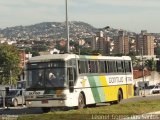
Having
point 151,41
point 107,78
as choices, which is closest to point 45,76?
point 107,78

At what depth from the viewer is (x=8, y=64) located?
92.1 meters

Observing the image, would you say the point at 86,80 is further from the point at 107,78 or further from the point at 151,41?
the point at 151,41

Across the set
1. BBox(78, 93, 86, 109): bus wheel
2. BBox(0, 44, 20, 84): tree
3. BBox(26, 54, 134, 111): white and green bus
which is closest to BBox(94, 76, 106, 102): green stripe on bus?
BBox(26, 54, 134, 111): white and green bus

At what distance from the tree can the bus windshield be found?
60.9m

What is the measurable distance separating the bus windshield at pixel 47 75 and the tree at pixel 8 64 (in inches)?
2399

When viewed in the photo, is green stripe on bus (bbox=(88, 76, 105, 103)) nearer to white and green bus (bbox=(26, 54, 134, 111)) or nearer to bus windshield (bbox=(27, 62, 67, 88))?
white and green bus (bbox=(26, 54, 134, 111))

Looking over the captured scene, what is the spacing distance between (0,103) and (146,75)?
8384 cm

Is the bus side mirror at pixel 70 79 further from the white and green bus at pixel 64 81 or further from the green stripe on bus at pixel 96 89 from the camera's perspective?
the green stripe on bus at pixel 96 89

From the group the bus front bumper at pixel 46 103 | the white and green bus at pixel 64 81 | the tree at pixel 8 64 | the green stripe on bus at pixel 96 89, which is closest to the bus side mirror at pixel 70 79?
the white and green bus at pixel 64 81

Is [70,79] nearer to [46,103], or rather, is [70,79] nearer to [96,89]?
[46,103]

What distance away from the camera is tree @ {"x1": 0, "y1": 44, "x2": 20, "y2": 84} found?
295ft

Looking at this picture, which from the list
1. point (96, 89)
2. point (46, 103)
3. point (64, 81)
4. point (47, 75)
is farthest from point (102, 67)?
point (46, 103)

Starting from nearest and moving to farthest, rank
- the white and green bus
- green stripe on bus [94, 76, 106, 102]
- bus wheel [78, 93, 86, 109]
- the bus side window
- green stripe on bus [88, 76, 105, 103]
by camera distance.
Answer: the white and green bus → bus wheel [78, 93, 86, 109] → green stripe on bus [88, 76, 105, 103] → green stripe on bus [94, 76, 106, 102] → the bus side window

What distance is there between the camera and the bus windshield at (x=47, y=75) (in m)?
25.8
